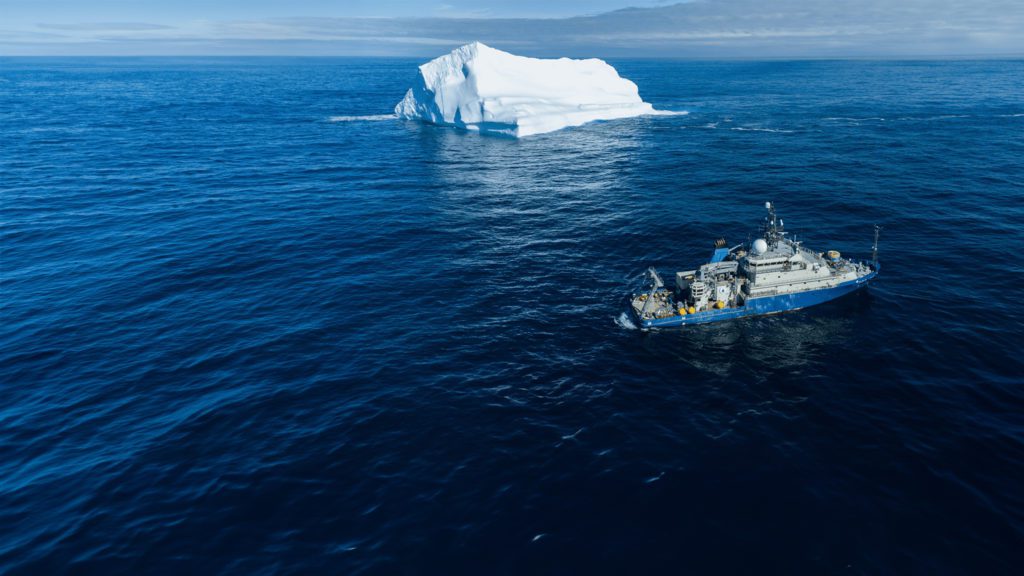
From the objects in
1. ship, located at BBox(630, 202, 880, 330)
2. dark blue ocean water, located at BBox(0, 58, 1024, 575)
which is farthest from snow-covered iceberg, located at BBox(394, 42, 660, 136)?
ship, located at BBox(630, 202, 880, 330)

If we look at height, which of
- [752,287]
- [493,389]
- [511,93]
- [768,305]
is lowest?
[493,389]

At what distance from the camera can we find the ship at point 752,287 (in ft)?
169

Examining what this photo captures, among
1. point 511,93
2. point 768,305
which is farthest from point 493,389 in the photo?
point 511,93

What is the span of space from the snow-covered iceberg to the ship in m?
98.5

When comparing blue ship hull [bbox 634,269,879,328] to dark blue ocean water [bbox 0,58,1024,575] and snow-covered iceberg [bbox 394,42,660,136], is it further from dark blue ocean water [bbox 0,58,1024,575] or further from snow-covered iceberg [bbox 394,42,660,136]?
snow-covered iceberg [bbox 394,42,660,136]

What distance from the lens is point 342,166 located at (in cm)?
11319

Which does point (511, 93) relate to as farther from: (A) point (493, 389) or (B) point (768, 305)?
(A) point (493, 389)

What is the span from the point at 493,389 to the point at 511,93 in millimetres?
124096

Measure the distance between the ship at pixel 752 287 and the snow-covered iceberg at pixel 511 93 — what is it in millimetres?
98519

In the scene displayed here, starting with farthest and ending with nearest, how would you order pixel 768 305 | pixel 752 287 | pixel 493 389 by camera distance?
pixel 768 305, pixel 752 287, pixel 493 389

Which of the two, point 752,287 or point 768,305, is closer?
point 752,287

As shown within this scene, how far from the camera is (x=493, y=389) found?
42594mm

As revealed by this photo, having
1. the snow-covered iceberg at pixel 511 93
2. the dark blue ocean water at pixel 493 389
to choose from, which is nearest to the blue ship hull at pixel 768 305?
the dark blue ocean water at pixel 493 389

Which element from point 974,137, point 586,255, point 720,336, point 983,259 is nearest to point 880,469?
point 720,336
